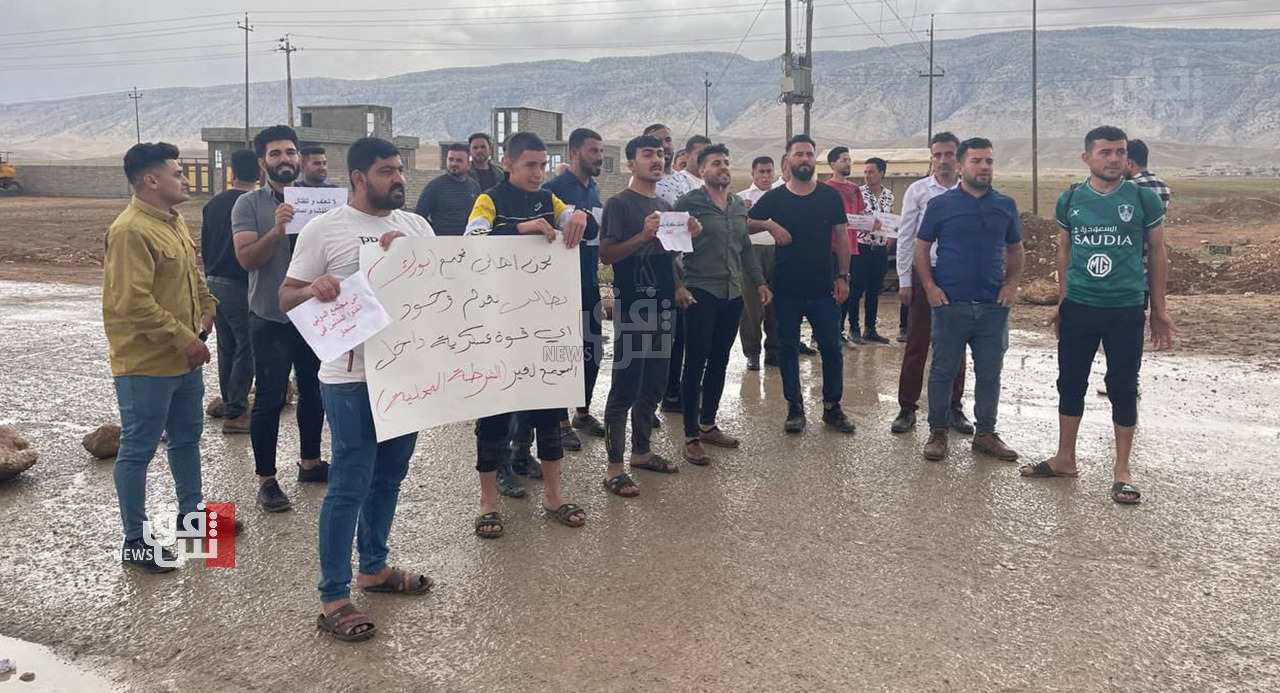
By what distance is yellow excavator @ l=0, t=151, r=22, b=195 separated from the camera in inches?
1921

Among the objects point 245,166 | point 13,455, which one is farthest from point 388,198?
point 13,455

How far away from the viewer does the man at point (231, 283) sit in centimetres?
638

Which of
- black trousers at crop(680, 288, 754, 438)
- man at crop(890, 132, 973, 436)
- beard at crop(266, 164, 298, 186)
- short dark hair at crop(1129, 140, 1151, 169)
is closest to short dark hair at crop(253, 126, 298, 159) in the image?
beard at crop(266, 164, 298, 186)

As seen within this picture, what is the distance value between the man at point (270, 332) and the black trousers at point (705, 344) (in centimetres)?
240

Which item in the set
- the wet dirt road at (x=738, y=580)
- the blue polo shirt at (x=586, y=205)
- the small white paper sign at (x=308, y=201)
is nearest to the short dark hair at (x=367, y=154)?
the small white paper sign at (x=308, y=201)

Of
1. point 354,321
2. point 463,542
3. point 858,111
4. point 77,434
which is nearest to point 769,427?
point 463,542

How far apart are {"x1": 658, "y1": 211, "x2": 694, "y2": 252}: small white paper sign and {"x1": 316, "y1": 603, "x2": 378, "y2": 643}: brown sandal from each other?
2827 mm

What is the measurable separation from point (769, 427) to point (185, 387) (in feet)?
13.7

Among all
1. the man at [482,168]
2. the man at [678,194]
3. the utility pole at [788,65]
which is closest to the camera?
the man at [678,194]

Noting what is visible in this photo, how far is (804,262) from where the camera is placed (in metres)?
6.86

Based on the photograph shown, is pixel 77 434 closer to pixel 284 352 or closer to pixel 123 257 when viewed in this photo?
pixel 284 352

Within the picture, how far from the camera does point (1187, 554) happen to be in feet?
15.2

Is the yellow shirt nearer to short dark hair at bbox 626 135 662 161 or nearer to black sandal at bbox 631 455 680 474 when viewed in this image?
short dark hair at bbox 626 135 662 161

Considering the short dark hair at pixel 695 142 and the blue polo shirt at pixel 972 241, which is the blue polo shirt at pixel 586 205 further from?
the short dark hair at pixel 695 142
